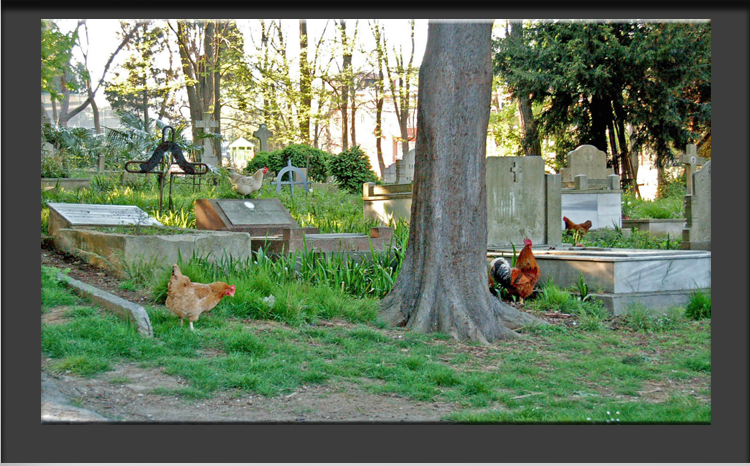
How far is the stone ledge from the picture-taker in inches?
215

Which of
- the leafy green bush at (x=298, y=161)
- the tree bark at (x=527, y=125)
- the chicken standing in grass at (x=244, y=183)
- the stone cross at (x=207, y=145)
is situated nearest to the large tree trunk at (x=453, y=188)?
the chicken standing in grass at (x=244, y=183)

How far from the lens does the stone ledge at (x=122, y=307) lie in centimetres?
546

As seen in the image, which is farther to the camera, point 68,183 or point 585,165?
point 585,165

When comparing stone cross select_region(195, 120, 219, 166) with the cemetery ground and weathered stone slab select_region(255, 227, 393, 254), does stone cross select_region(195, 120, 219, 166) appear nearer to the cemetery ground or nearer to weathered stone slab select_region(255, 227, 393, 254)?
weathered stone slab select_region(255, 227, 393, 254)

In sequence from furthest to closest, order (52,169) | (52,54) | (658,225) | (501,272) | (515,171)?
(658,225)
(52,169)
(52,54)
(515,171)
(501,272)

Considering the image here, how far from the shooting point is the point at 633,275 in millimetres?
7855

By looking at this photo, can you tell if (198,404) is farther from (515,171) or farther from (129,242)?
(515,171)

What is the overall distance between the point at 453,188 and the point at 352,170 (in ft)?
38.5

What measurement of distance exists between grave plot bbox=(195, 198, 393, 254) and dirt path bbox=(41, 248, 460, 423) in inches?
149

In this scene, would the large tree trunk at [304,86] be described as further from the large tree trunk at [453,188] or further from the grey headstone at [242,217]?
the large tree trunk at [453,188]

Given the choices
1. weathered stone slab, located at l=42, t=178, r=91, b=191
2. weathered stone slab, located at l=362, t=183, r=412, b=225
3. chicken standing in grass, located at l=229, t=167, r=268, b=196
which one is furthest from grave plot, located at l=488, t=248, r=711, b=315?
weathered stone slab, located at l=42, t=178, r=91, b=191

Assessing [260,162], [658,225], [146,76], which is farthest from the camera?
[146,76]

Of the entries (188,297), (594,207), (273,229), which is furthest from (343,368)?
(594,207)

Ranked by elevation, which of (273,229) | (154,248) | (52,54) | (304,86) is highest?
(304,86)
